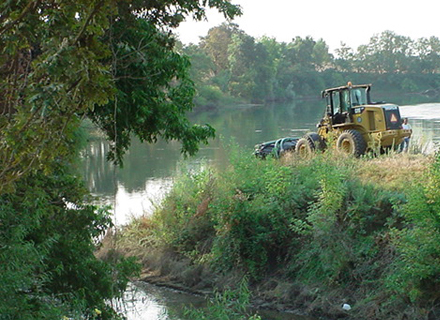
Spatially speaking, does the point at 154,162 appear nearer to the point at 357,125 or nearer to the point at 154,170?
the point at 154,170

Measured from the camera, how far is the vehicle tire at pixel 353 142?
19.6 m

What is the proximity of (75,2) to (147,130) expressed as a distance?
24.9 ft

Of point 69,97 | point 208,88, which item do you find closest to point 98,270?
point 69,97

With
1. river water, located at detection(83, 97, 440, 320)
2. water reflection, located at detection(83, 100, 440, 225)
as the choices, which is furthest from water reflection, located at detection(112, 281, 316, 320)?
water reflection, located at detection(83, 100, 440, 225)

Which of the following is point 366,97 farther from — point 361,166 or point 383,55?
point 383,55

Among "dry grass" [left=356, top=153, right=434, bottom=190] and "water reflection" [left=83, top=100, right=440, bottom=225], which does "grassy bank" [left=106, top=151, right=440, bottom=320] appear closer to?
"dry grass" [left=356, top=153, right=434, bottom=190]

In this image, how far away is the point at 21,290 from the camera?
6477mm

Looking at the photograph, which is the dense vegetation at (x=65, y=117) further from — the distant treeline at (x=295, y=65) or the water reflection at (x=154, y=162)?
Result: the distant treeline at (x=295, y=65)

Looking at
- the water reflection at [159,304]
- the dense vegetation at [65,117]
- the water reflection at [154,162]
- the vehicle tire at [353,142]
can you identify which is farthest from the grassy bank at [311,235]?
the dense vegetation at [65,117]

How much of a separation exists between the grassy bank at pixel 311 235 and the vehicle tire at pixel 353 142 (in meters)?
2.69

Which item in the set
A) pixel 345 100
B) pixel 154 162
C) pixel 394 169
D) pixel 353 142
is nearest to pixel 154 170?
pixel 154 162

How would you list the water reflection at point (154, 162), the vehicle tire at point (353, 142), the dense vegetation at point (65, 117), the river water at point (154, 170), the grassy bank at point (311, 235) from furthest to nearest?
the water reflection at point (154, 162) → the vehicle tire at point (353, 142) → the river water at point (154, 170) → the grassy bank at point (311, 235) → the dense vegetation at point (65, 117)

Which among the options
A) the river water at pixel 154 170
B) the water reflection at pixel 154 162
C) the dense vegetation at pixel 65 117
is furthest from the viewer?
the water reflection at pixel 154 162

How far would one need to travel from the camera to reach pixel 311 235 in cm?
1408
